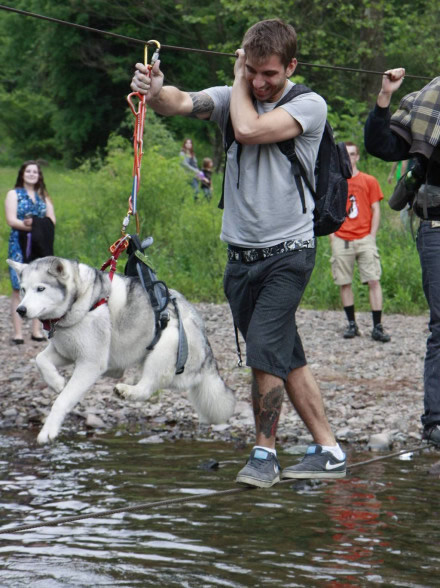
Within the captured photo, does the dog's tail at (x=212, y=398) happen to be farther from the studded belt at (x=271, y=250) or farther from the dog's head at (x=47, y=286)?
the studded belt at (x=271, y=250)

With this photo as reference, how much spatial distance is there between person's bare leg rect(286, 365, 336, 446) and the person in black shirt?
2.59 feet

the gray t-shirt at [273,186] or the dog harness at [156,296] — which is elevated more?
the gray t-shirt at [273,186]

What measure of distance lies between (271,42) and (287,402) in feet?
19.9

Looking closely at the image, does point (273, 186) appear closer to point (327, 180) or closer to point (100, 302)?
point (327, 180)

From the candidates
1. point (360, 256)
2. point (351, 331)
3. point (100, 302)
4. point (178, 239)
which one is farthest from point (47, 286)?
point (178, 239)

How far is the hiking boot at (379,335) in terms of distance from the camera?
1238 centimetres

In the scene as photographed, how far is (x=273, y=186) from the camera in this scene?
4500 mm

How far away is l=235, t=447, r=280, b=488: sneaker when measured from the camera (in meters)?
4.57

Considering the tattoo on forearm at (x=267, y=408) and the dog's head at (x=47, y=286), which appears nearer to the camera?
the tattoo on forearm at (x=267, y=408)

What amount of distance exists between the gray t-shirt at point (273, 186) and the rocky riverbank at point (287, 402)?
14.3 ft

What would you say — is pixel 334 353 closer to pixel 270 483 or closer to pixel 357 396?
pixel 357 396

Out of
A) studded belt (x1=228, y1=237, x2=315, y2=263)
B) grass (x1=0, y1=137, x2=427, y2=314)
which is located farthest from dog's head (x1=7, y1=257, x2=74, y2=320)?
grass (x1=0, y1=137, x2=427, y2=314)

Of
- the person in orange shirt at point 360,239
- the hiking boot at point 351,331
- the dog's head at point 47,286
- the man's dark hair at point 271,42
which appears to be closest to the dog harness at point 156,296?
the dog's head at point 47,286

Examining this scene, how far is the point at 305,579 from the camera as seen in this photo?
509cm
